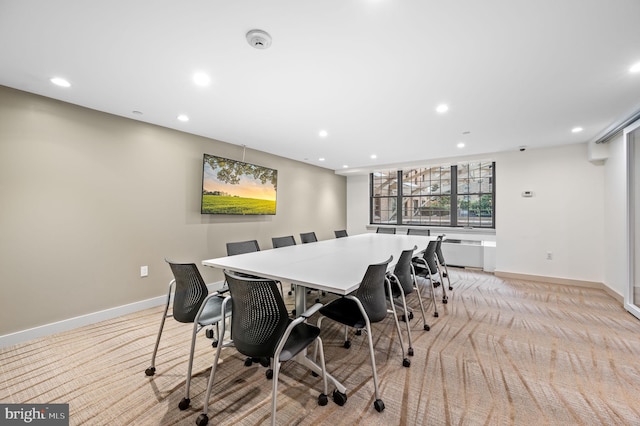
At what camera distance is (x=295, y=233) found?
5.78 m

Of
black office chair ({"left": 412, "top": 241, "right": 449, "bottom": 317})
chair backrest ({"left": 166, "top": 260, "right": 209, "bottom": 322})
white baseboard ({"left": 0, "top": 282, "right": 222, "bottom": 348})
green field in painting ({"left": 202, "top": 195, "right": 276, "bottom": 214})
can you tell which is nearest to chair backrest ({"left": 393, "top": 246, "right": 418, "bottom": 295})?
black office chair ({"left": 412, "top": 241, "right": 449, "bottom": 317})

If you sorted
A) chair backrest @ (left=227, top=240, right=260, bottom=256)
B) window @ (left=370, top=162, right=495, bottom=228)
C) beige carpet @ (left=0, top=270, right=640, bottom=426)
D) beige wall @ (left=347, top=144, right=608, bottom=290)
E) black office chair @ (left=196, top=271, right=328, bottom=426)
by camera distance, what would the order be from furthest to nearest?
window @ (left=370, top=162, right=495, bottom=228)
beige wall @ (left=347, top=144, right=608, bottom=290)
chair backrest @ (left=227, top=240, right=260, bottom=256)
beige carpet @ (left=0, top=270, right=640, bottom=426)
black office chair @ (left=196, top=271, right=328, bottom=426)

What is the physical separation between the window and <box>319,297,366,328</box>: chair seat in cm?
520

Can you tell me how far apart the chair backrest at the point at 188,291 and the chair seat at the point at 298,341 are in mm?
720

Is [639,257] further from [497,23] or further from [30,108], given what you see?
[30,108]

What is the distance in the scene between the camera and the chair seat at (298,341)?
4.79ft

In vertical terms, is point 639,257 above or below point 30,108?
below

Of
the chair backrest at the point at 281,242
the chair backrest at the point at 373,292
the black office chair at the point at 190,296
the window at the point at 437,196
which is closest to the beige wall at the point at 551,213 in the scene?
the window at the point at 437,196

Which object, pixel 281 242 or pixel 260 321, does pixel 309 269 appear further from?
pixel 281 242

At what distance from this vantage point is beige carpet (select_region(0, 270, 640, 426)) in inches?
65.1

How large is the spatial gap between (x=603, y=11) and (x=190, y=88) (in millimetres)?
3060

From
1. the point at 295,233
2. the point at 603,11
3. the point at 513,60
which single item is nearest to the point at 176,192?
the point at 295,233

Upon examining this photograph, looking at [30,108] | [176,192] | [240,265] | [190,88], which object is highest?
[190,88]

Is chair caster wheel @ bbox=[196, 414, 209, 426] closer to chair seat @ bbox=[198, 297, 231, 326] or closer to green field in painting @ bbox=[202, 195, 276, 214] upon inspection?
chair seat @ bbox=[198, 297, 231, 326]
